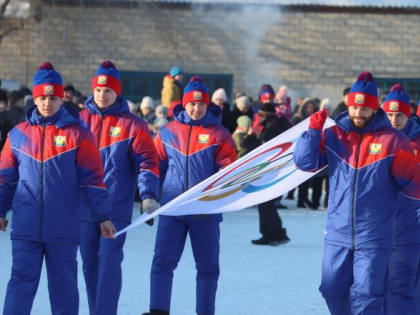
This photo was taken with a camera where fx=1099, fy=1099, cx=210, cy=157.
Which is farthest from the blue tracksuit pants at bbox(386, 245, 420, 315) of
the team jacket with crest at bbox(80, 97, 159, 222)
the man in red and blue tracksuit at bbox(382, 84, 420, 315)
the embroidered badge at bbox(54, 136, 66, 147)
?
the embroidered badge at bbox(54, 136, 66, 147)

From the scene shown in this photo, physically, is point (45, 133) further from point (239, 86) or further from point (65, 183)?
point (239, 86)

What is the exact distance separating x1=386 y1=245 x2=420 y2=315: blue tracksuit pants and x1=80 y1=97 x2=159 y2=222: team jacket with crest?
175 centimetres

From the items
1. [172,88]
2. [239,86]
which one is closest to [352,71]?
[239,86]

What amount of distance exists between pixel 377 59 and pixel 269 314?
22054mm

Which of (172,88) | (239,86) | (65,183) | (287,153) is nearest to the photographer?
(65,183)

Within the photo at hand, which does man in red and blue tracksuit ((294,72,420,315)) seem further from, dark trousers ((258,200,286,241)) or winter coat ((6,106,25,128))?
winter coat ((6,106,25,128))

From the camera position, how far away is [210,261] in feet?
27.6

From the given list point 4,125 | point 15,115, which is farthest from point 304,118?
point 4,125

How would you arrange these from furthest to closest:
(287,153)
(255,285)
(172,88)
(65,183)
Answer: (172,88) < (255,285) < (287,153) < (65,183)

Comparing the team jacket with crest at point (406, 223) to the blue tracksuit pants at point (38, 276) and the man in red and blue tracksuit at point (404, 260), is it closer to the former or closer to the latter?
the man in red and blue tracksuit at point (404, 260)

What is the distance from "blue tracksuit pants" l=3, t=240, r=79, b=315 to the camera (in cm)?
694

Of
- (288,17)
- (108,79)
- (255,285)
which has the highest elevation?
(288,17)

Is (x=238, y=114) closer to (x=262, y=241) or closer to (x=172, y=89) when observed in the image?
(x=172, y=89)

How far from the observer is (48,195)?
22.8 feet
